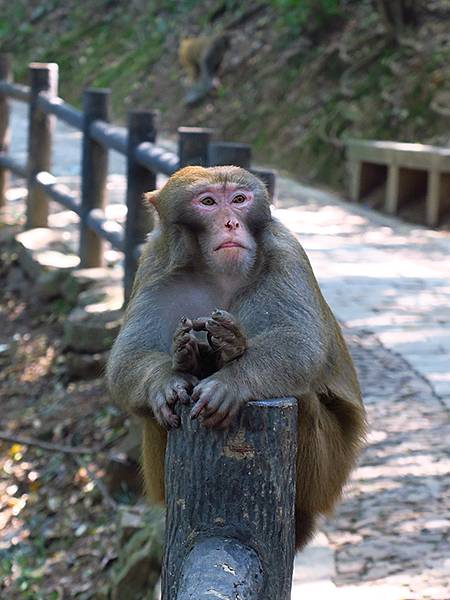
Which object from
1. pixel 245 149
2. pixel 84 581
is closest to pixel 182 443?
pixel 245 149

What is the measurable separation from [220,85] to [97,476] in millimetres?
10792

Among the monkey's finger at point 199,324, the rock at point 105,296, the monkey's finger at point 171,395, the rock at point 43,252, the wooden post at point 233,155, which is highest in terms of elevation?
the wooden post at point 233,155

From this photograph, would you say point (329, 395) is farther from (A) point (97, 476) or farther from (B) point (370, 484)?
(A) point (97, 476)

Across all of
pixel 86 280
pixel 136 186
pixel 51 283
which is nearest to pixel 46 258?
pixel 51 283

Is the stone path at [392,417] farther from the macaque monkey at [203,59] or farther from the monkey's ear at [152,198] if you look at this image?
the macaque monkey at [203,59]

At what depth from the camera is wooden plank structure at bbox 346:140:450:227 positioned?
1069 centimetres

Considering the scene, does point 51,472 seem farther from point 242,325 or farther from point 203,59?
point 203,59

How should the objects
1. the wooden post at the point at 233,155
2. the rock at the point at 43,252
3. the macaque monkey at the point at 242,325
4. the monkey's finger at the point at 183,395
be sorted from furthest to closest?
the rock at the point at 43,252 < the wooden post at the point at 233,155 < the macaque monkey at the point at 242,325 < the monkey's finger at the point at 183,395

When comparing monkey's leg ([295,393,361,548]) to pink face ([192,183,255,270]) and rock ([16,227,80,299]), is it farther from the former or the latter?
rock ([16,227,80,299])

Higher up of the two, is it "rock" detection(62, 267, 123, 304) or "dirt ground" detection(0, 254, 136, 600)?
"rock" detection(62, 267, 123, 304)

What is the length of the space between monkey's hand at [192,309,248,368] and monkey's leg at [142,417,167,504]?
14.4 inches

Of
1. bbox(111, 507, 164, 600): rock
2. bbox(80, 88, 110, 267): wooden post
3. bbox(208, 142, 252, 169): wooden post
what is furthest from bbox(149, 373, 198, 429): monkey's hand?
bbox(80, 88, 110, 267): wooden post

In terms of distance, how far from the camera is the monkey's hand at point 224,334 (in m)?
2.54

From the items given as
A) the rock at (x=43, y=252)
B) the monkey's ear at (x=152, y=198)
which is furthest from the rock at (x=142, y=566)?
the rock at (x=43, y=252)
